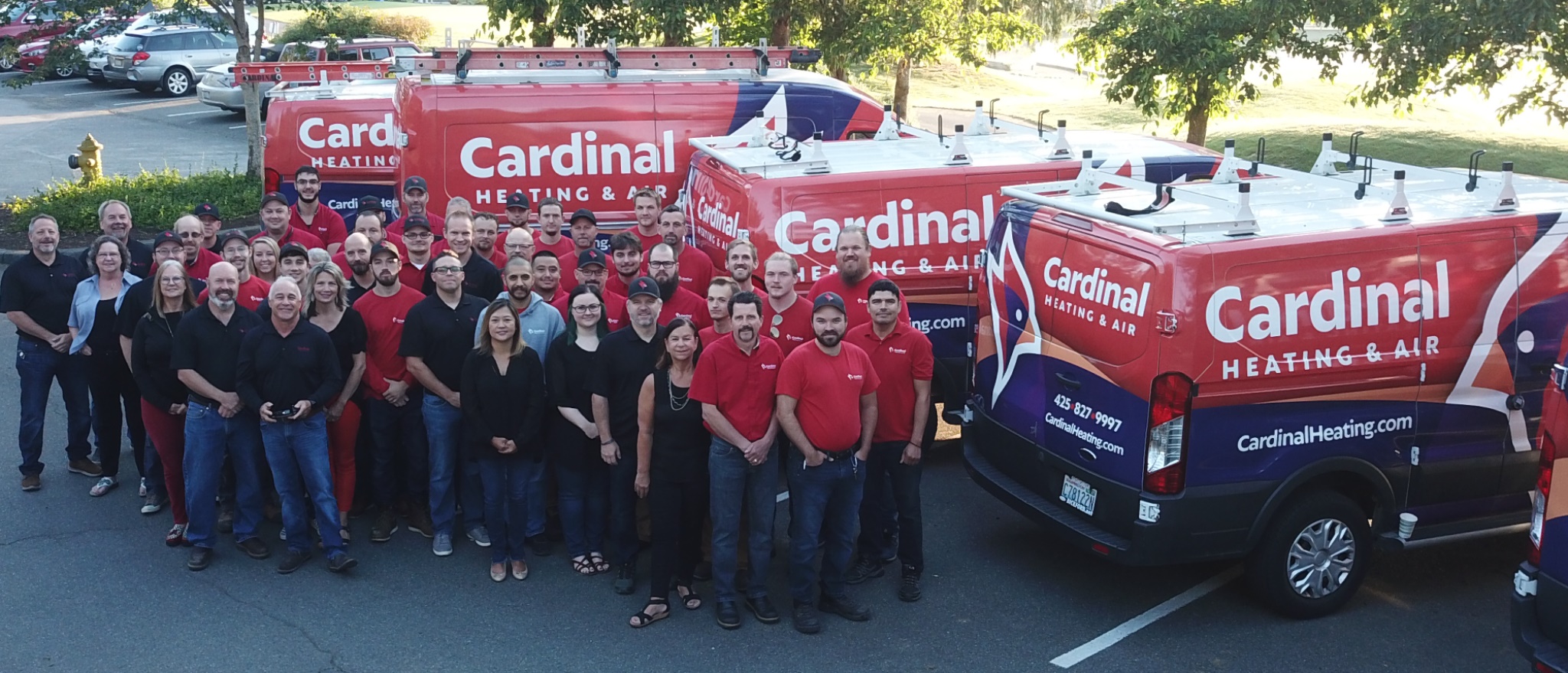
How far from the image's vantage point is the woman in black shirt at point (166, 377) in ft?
24.1

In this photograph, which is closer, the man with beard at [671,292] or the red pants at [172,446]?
the red pants at [172,446]

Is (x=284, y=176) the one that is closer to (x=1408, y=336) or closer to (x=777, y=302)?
(x=777, y=302)

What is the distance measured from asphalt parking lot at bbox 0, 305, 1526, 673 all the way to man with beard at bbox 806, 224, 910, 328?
4.63 feet

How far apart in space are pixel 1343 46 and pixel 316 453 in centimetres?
1165

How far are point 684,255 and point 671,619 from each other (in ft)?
9.52

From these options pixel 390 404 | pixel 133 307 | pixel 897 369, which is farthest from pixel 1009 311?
pixel 133 307

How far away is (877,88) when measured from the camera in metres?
31.0

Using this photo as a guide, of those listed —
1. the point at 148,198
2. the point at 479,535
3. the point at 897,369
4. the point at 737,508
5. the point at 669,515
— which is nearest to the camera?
the point at 737,508

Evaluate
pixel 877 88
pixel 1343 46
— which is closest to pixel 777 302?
pixel 1343 46

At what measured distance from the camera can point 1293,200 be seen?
716 cm

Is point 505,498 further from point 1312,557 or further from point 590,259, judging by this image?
point 1312,557

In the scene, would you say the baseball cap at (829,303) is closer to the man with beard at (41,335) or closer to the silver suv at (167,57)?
the man with beard at (41,335)

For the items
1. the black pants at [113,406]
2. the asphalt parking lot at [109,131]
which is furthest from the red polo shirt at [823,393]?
the asphalt parking lot at [109,131]

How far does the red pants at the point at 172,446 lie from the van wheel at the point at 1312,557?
581cm
